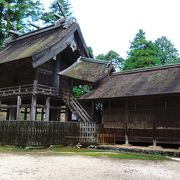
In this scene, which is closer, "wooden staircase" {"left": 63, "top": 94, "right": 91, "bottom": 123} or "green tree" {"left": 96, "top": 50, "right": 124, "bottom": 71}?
"wooden staircase" {"left": 63, "top": 94, "right": 91, "bottom": 123}

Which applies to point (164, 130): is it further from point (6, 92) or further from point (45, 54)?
point (6, 92)

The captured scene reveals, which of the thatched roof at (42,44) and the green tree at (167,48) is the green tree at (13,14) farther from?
the green tree at (167,48)

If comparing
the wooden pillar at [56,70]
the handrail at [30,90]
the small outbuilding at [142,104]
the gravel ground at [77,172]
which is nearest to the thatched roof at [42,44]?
the wooden pillar at [56,70]

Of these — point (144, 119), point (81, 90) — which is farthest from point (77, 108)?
point (81, 90)

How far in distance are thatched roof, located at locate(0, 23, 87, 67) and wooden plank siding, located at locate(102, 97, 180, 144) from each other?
7.60 m

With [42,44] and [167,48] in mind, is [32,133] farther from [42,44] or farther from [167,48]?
[167,48]

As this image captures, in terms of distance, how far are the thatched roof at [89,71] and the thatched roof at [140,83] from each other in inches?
30.6

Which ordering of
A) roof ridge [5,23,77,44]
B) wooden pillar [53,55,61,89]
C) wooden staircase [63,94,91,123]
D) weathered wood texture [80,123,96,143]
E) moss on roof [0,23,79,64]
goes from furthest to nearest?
roof ridge [5,23,77,44] → wooden pillar [53,55,61,89] → moss on roof [0,23,79,64] → wooden staircase [63,94,91,123] → weathered wood texture [80,123,96,143]

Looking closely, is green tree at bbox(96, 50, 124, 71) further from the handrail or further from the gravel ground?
the gravel ground

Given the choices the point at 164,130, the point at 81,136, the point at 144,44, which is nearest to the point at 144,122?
the point at 164,130

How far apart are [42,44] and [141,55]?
16.6 meters

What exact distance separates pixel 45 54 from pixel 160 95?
12360mm

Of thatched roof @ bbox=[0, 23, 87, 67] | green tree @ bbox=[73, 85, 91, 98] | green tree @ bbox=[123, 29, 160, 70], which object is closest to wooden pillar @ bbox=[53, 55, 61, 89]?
thatched roof @ bbox=[0, 23, 87, 67]

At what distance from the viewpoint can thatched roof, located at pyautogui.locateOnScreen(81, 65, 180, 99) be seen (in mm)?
21375
